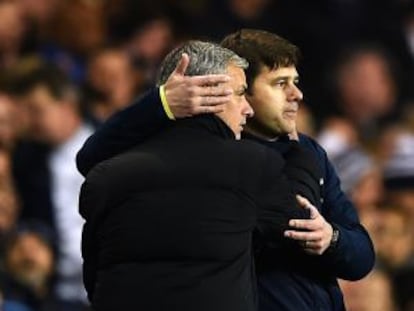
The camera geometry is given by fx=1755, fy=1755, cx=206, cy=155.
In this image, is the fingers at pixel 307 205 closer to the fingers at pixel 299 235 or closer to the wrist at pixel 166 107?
the fingers at pixel 299 235

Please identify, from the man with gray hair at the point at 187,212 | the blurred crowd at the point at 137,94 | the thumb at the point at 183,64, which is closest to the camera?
the man with gray hair at the point at 187,212

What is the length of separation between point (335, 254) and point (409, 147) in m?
4.89

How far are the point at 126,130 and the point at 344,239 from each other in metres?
0.73

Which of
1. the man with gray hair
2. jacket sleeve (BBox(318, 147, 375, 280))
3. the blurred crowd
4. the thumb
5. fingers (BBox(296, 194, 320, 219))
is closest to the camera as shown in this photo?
the man with gray hair

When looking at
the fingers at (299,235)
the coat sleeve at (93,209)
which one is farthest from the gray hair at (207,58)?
the fingers at (299,235)

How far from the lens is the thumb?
5037mm

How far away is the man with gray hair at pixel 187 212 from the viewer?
4.93 metres

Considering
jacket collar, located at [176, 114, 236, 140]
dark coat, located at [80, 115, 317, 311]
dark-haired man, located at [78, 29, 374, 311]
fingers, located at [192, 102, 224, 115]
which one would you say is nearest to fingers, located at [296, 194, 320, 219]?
dark-haired man, located at [78, 29, 374, 311]

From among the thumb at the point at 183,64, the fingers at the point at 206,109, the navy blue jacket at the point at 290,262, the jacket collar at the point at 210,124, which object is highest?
the thumb at the point at 183,64

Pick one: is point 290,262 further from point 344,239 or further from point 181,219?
point 181,219

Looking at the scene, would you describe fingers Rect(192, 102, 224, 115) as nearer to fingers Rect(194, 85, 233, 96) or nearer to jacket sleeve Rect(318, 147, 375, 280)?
fingers Rect(194, 85, 233, 96)

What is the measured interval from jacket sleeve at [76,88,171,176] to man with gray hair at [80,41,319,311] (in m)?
0.06

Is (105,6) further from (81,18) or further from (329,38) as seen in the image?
(329,38)

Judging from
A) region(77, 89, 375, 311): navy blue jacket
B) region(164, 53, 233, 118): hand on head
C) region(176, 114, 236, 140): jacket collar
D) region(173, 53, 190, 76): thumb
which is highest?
region(173, 53, 190, 76): thumb
